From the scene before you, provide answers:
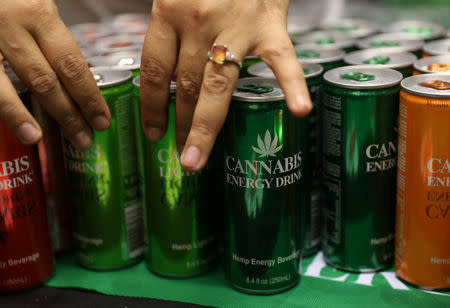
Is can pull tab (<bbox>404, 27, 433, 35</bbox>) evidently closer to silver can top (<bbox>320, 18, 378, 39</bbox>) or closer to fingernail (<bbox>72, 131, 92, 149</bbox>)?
silver can top (<bbox>320, 18, 378, 39</bbox>)

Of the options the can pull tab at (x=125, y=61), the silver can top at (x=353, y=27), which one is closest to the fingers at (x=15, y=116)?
the can pull tab at (x=125, y=61)

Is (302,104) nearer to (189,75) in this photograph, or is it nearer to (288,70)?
(288,70)

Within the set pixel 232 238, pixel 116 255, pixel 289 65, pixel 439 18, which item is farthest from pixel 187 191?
pixel 439 18

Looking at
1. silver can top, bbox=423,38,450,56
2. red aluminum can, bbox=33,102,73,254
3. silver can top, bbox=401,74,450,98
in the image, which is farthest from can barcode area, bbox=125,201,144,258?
silver can top, bbox=423,38,450,56

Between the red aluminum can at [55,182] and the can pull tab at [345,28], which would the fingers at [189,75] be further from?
the can pull tab at [345,28]

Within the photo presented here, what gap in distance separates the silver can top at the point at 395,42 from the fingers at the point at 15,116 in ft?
2.52

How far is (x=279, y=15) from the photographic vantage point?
99cm

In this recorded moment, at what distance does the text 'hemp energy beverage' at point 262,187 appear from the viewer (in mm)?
996

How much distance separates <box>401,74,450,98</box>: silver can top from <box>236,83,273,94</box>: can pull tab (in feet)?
0.76

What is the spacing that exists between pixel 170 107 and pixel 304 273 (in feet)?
1.43

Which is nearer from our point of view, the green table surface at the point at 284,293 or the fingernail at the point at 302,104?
the fingernail at the point at 302,104

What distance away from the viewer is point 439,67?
1.13m

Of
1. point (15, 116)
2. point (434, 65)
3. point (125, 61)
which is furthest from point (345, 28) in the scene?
point (15, 116)

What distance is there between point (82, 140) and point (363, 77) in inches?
20.9
